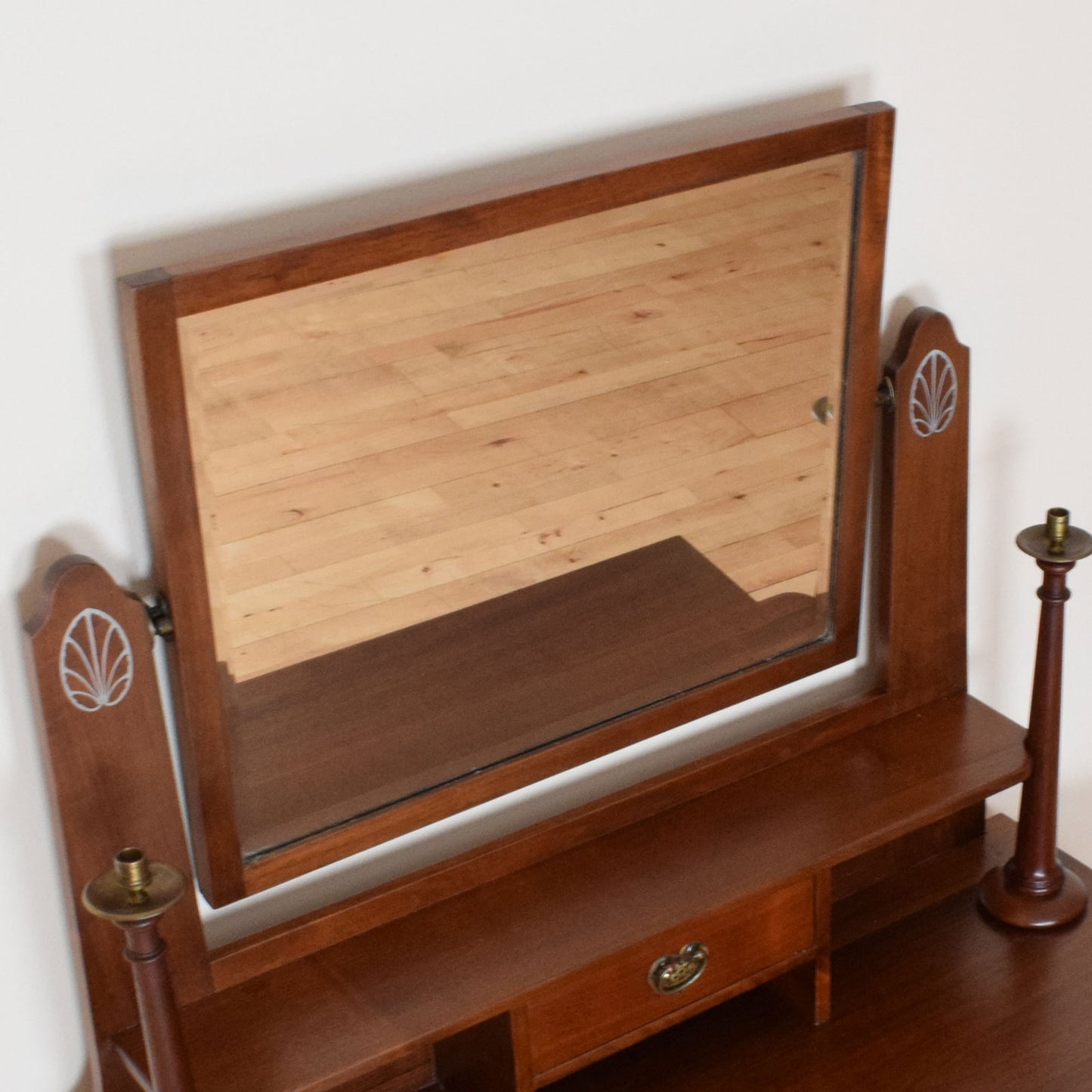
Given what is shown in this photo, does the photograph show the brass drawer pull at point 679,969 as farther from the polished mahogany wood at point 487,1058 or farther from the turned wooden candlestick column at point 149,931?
the turned wooden candlestick column at point 149,931

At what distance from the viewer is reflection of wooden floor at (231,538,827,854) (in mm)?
1112

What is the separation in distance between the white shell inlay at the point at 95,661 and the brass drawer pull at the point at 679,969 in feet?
1.47

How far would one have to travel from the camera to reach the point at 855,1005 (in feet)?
4.36

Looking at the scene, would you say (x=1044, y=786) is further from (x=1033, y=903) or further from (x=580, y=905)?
(x=580, y=905)

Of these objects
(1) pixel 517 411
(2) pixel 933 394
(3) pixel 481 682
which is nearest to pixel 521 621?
(3) pixel 481 682

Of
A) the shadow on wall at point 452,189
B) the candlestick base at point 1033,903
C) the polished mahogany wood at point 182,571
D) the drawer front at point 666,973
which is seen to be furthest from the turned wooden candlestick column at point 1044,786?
the polished mahogany wood at point 182,571

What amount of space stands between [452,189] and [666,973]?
59cm

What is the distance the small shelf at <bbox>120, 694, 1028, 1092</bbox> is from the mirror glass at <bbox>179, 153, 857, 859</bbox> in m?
0.10

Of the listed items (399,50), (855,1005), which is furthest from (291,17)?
(855,1005)

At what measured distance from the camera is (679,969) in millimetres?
1216

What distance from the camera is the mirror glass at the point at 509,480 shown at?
3.37ft

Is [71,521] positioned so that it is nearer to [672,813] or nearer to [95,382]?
[95,382]

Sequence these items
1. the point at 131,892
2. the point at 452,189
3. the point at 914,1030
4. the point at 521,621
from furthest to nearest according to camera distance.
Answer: the point at 914,1030 → the point at 521,621 → the point at 452,189 → the point at 131,892

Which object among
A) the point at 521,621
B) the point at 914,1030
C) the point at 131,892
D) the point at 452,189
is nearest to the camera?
the point at 131,892
